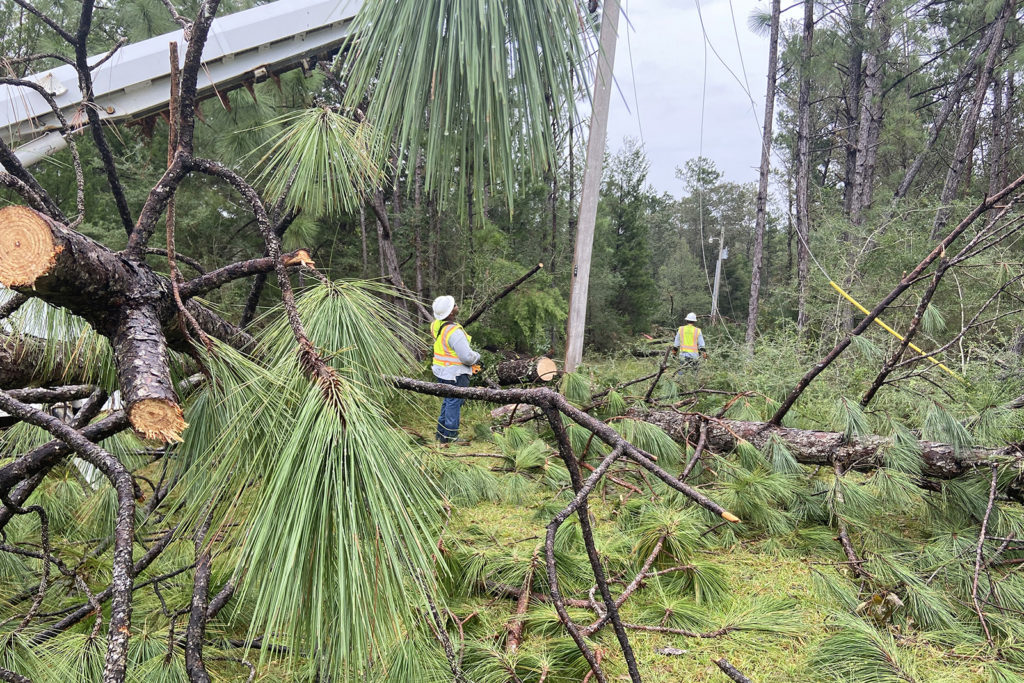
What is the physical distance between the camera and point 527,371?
18.0 ft

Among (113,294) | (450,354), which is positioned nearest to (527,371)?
(450,354)

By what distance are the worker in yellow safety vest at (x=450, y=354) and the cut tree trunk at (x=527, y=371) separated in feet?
3.13

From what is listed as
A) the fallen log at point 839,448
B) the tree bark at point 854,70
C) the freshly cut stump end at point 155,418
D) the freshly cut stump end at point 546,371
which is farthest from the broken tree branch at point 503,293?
the tree bark at point 854,70

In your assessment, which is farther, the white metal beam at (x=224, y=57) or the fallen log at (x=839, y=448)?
the white metal beam at (x=224, y=57)

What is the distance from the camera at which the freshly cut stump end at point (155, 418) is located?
0.71 metres

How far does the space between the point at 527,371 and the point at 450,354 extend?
1.40m

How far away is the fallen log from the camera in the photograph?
93.5 inches

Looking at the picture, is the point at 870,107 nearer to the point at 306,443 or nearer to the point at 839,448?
the point at 839,448

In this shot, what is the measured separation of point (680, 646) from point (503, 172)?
5.42 ft

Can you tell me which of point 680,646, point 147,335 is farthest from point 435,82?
point 680,646

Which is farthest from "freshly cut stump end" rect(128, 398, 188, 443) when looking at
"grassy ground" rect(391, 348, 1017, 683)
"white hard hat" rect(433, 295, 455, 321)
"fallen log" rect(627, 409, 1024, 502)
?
"white hard hat" rect(433, 295, 455, 321)

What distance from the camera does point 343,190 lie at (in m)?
1.38

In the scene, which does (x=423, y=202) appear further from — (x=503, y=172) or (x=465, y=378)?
(x=503, y=172)

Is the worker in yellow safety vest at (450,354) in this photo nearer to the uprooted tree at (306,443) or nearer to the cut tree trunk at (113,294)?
the uprooted tree at (306,443)
